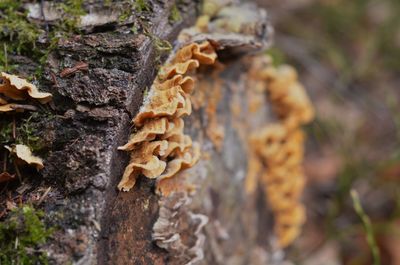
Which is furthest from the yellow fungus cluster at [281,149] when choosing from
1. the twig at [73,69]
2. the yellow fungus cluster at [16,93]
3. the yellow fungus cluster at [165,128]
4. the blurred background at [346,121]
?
the yellow fungus cluster at [16,93]

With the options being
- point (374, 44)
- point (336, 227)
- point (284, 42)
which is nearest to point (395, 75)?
point (374, 44)

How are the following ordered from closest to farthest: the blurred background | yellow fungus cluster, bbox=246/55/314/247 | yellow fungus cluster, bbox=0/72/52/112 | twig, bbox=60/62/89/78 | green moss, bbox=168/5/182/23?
yellow fungus cluster, bbox=0/72/52/112 → twig, bbox=60/62/89/78 → green moss, bbox=168/5/182/23 → yellow fungus cluster, bbox=246/55/314/247 → the blurred background

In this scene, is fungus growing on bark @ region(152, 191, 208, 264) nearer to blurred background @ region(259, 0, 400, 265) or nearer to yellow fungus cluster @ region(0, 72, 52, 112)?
yellow fungus cluster @ region(0, 72, 52, 112)

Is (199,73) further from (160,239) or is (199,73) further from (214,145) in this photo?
(160,239)

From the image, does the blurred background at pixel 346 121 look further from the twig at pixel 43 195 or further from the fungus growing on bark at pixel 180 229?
the twig at pixel 43 195

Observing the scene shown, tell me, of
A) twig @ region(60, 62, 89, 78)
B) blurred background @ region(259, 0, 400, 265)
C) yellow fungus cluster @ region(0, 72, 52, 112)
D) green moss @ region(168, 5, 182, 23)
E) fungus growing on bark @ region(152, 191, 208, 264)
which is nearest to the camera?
yellow fungus cluster @ region(0, 72, 52, 112)

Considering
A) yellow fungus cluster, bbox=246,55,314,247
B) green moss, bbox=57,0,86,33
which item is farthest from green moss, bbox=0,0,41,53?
yellow fungus cluster, bbox=246,55,314,247
